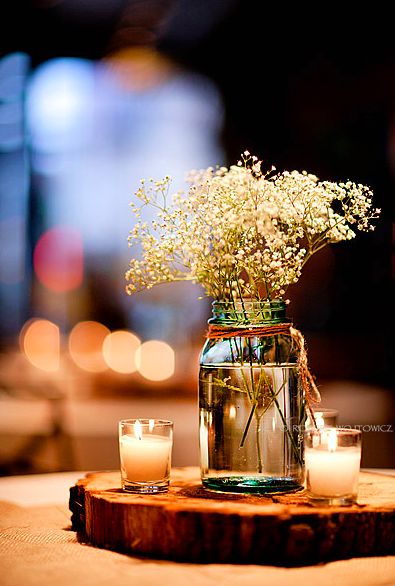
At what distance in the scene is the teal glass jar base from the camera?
1.53m

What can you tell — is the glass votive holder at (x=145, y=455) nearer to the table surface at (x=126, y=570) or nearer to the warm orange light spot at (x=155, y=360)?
the table surface at (x=126, y=570)

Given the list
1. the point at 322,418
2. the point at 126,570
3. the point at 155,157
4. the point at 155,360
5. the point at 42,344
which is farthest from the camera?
the point at 155,157

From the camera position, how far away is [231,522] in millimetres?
1347

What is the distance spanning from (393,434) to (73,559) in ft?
11.5

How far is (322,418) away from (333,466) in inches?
12.7

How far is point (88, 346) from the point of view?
692 cm

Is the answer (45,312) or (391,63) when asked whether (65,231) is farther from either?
(391,63)

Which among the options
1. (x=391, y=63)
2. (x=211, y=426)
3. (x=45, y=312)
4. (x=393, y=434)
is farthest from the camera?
(x=45, y=312)

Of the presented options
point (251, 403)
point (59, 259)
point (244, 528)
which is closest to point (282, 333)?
point (251, 403)

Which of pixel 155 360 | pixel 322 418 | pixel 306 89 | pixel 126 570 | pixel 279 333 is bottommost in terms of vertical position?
pixel 126 570

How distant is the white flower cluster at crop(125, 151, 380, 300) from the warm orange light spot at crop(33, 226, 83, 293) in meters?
5.74

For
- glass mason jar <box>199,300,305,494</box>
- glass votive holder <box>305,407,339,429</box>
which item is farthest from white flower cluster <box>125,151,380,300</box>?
glass votive holder <box>305,407,339,429</box>

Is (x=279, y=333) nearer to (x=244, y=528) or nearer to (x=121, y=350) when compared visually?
(x=244, y=528)

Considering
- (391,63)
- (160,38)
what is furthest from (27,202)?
(391,63)
